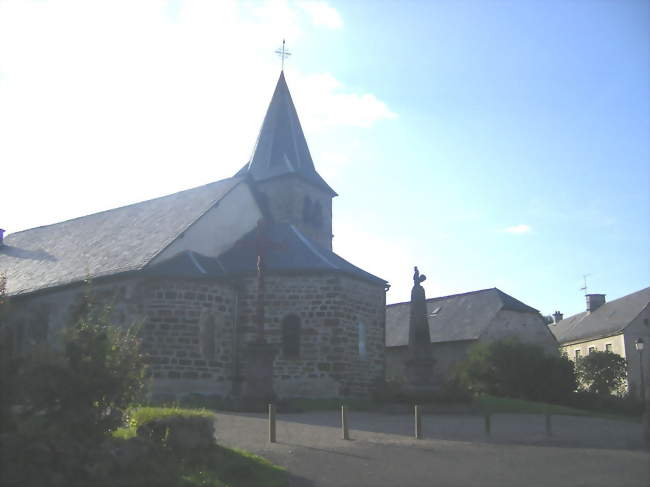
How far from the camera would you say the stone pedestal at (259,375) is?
17.5m

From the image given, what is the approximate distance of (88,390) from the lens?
8766 millimetres

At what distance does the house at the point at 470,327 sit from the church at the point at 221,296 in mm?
12102

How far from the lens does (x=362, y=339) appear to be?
23344mm

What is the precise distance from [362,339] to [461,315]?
15.5m

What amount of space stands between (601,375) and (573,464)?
27.9 m

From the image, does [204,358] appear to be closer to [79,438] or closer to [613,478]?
[79,438]

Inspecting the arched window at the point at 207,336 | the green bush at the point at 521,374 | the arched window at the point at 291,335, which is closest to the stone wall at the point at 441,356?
the green bush at the point at 521,374

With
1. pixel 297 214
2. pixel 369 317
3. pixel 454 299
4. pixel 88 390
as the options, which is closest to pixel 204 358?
pixel 369 317

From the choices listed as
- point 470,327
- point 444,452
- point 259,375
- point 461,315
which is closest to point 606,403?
point 470,327

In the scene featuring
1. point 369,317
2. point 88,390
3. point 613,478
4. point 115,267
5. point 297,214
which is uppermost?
point 297,214

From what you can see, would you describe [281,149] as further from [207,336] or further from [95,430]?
[95,430]

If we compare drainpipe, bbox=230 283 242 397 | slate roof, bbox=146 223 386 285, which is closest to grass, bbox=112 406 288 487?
slate roof, bbox=146 223 386 285

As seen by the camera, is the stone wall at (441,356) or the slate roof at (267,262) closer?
the slate roof at (267,262)

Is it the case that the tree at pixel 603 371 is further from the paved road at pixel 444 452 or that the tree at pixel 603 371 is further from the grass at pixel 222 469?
the grass at pixel 222 469
